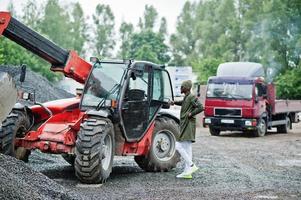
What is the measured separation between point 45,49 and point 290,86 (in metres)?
31.7

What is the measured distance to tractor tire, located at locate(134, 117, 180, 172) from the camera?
12414 millimetres

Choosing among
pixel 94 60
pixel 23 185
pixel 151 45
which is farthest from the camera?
pixel 151 45

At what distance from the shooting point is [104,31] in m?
90.1

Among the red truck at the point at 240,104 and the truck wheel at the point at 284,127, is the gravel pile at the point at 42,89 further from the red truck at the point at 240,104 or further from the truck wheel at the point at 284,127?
the truck wheel at the point at 284,127

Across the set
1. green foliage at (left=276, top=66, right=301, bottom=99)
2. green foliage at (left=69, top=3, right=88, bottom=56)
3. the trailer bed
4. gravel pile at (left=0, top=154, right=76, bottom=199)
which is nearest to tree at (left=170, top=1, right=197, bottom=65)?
green foliage at (left=69, top=3, right=88, bottom=56)

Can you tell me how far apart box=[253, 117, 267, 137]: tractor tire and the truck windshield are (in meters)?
1.28

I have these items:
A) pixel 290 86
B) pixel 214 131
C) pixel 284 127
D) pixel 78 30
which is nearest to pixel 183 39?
pixel 78 30

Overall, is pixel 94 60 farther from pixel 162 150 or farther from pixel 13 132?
pixel 162 150

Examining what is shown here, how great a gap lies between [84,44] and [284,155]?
70675 mm

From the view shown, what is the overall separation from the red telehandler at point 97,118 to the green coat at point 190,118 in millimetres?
858

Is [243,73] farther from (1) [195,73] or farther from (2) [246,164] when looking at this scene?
(1) [195,73]

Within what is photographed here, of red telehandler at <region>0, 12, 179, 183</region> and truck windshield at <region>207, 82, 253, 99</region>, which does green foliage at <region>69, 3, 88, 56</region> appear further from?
red telehandler at <region>0, 12, 179, 183</region>

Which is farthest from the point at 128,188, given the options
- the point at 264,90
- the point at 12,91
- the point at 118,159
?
the point at 264,90

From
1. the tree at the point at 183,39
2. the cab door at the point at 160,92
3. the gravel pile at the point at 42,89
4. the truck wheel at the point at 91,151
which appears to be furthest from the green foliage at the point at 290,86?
the tree at the point at 183,39
